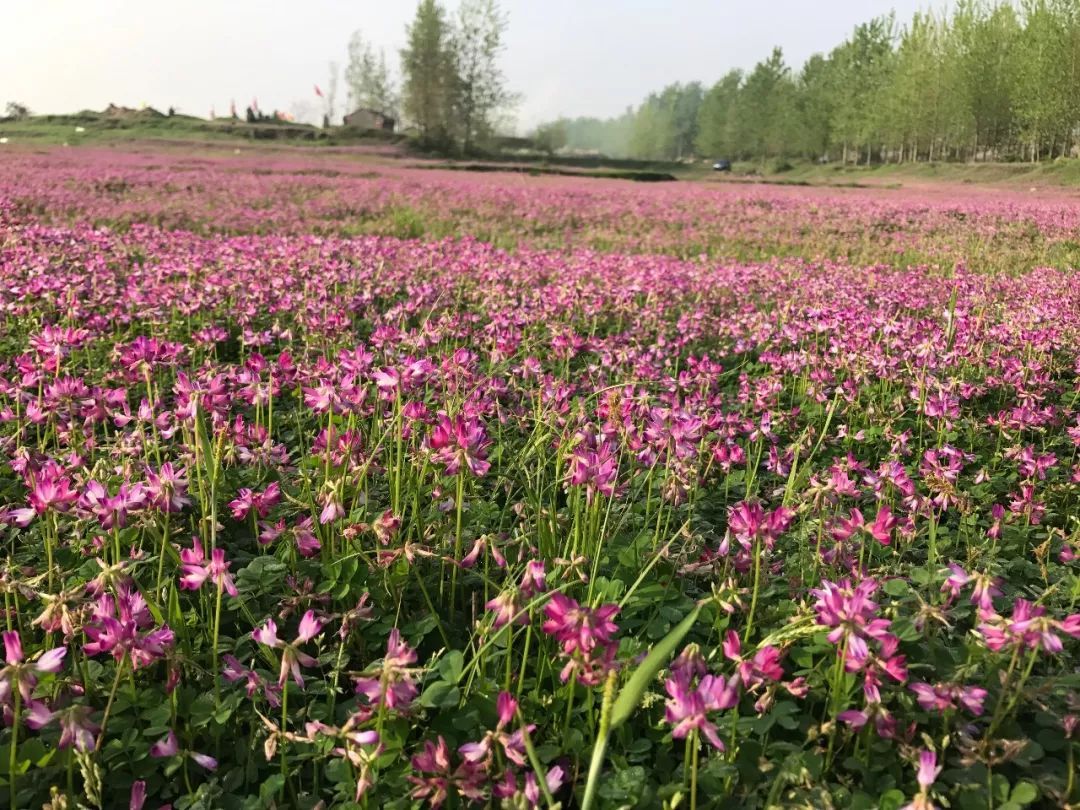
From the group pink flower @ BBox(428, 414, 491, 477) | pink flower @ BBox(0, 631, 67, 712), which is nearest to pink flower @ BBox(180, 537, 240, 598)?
pink flower @ BBox(0, 631, 67, 712)

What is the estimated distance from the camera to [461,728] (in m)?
1.87

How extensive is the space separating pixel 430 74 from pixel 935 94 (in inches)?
1589

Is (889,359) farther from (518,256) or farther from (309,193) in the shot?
(309,193)

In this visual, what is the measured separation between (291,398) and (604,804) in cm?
333

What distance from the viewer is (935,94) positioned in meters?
51.1

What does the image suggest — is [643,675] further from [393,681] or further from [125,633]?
[125,633]

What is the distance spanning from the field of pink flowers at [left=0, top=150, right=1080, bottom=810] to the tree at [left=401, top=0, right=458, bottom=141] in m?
64.7

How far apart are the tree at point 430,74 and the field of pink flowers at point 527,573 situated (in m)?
64.7

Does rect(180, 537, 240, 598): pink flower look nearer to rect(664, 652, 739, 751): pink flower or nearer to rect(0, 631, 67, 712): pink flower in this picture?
rect(0, 631, 67, 712): pink flower

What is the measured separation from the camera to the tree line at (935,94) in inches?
1672

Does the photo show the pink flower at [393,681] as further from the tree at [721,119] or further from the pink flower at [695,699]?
the tree at [721,119]

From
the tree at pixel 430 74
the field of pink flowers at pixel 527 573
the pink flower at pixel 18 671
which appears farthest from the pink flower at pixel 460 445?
the tree at pixel 430 74

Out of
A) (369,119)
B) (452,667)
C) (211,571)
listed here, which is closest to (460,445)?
(452,667)

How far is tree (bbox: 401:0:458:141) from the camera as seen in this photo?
64.9 meters
